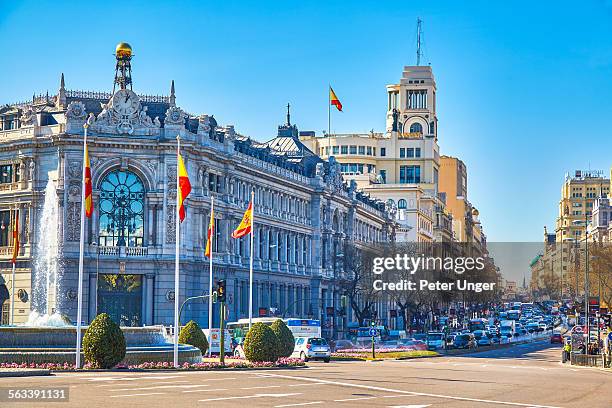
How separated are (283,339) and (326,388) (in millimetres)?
19633

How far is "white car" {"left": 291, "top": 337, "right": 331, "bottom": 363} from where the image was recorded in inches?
3145

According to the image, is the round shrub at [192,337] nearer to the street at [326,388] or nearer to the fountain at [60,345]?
the fountain at [60,345]

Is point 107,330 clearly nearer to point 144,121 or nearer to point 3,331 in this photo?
point 3,331

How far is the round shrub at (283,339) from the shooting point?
66.2 metres

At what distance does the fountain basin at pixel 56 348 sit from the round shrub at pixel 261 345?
271 cm

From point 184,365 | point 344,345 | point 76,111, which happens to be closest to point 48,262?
point 76,111

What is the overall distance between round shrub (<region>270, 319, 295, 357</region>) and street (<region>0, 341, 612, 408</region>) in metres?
4.21

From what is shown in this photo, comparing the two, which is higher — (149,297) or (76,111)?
(76,111)

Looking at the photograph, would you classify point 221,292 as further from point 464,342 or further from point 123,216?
point 464,342

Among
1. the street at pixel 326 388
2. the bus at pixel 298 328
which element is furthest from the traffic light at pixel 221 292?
the bus at pixel 298 328

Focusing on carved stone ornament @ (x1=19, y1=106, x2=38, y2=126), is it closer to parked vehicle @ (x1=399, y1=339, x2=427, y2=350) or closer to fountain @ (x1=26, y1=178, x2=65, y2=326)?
fountain @ (x1=26, y1=178, x2=65, y2=326)

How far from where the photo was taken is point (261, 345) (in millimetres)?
64625

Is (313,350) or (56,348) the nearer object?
(56,348)

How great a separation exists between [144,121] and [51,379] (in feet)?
182
